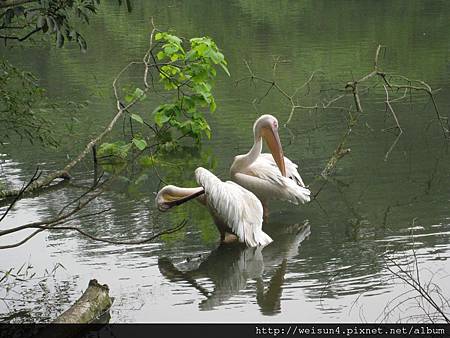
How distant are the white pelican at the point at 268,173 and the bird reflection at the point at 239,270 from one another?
1.40 feet

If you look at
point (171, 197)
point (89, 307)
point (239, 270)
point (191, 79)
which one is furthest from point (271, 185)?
point (191, 79)

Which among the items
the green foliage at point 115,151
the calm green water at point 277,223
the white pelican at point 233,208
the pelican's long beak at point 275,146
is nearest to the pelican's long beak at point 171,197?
the white pelican at point 233,208

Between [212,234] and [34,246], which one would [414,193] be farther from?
[34,246]

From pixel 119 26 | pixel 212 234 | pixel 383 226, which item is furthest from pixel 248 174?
pixel 119 26

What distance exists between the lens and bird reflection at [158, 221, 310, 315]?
6.50 m

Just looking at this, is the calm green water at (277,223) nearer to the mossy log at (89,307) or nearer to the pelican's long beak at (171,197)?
the mossy log at (89,307)

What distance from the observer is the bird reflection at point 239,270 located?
6496mm

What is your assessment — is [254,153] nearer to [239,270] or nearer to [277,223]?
[277,223]

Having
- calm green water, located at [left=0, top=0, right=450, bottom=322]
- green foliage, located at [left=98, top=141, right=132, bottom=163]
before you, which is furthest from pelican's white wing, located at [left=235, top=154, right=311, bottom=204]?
green foliage, located at [left=98, top=141, right=132, bottom=163]

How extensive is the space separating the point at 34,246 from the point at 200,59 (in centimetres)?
401

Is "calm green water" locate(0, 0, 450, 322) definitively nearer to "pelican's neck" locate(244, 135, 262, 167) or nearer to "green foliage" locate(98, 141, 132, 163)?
"green foliage" locate(98, 141, 132, 163)

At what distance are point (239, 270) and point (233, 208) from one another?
1.79ft

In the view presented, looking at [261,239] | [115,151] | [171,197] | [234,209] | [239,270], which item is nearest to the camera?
[239,270]

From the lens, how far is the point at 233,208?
7.40 m
